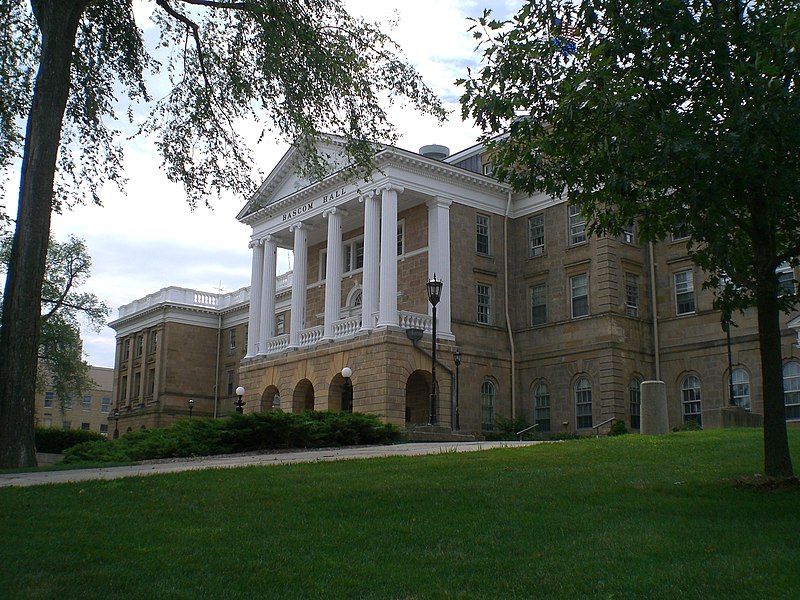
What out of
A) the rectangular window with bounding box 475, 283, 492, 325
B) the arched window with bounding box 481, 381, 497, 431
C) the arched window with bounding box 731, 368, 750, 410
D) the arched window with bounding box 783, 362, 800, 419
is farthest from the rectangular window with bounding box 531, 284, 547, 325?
the arched window with bounding box 783, 362, 800, 419

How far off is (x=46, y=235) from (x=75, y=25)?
418 centimetres

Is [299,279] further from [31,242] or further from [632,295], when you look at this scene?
[31,242]

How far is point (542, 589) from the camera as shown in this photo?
707 centimetres

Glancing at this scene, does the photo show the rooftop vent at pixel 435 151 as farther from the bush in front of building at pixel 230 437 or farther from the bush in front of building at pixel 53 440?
the bush in front of building at pixel 230 437

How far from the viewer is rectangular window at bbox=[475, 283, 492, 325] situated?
39312 millimetres

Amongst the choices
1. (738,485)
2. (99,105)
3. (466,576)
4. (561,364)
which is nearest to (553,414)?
(561,364)

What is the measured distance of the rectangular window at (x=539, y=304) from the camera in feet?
128

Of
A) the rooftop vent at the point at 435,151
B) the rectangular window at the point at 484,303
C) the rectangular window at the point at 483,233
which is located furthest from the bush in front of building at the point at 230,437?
the rooftop vent at the point at 435,151

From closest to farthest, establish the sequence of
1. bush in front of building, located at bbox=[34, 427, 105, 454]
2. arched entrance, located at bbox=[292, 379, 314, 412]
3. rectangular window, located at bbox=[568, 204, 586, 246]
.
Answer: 1. rectangular window, located at bbox=[568, 204, 586, 246]
2. arched entrance, located at bbox=[292, 379, 314, 412]
3. bush in front of building, located at bbox=[34, 427, 105, 454]

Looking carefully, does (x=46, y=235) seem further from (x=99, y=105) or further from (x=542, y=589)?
(x=542, y=589)

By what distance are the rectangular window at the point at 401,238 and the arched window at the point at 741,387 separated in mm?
15035

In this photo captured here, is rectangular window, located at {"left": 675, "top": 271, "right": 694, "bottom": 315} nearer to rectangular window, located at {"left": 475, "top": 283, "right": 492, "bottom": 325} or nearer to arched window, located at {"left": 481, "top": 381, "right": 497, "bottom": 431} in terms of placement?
rectangular window, located at {"left": 475, "top": 283, "right": 492, "bottom": 325}

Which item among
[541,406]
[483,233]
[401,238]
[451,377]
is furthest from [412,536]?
[401,238]

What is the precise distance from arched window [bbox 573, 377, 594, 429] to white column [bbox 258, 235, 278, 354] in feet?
50.7
